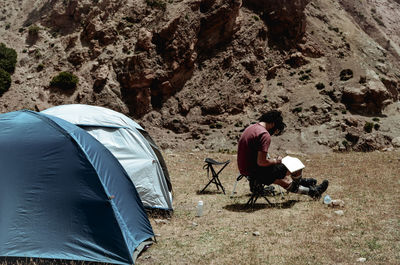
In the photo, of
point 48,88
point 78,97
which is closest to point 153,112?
point 78,97

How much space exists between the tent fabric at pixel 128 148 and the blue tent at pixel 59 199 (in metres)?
2.24

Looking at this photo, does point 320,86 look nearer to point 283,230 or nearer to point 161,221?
point 283,230

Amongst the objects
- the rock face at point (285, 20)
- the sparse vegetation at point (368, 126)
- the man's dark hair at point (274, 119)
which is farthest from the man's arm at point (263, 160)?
the rock face at point (285, 20)

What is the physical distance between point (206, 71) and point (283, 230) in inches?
1338

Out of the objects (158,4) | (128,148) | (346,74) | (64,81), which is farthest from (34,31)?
(128,148)

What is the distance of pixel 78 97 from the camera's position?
3703 cm

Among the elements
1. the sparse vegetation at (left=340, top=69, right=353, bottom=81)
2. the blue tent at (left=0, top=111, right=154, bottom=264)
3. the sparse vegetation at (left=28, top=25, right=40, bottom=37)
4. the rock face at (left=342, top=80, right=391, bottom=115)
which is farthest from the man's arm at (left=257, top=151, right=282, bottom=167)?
the sparse vegetation at (left=28, top=25, right=40, bottom=37)

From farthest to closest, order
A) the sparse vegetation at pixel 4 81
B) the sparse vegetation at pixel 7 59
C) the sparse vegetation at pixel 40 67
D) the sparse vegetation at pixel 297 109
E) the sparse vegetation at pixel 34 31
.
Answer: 1. the sparse vegetation at pixel 34 31
2. the sparse vegetation at pixel 40 67
3. the sparse vegetation at pixel 7 59
4. the sparse vegetation at pixel 4 81
5. the sparse vegetation at pixel 297 109

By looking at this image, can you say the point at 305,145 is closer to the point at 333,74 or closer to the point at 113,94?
the point at 333,74

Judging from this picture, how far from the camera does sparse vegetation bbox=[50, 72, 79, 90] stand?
37250 millimetres

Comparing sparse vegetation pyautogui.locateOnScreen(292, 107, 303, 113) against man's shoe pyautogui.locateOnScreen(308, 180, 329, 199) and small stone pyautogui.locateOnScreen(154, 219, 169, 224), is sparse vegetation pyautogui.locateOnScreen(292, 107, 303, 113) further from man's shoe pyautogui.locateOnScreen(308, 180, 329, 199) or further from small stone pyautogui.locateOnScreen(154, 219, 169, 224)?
small stone pyautogui.locateOnScreen(154, 219, 169, 224)

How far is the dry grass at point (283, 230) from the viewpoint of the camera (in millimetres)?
5953

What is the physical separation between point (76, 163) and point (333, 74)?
38791 millimetres

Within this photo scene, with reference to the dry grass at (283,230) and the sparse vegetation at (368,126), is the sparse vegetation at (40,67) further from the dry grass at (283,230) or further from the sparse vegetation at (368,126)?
the sparse vegetation at (368,126)
